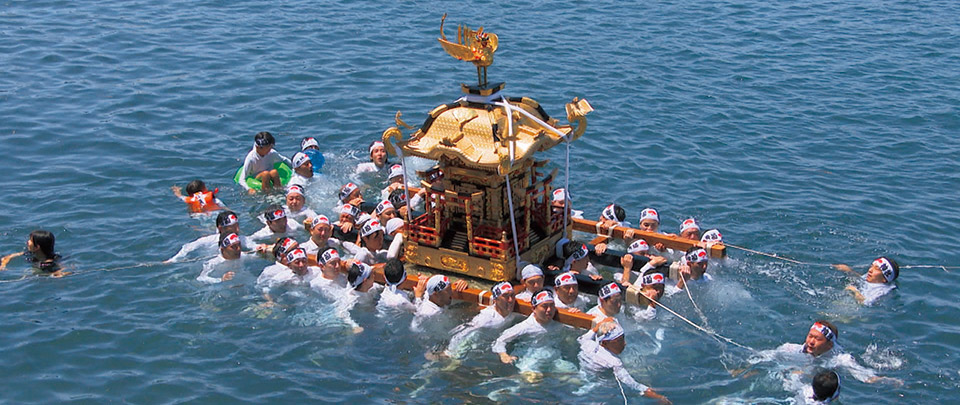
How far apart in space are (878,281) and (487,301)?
6205 mm


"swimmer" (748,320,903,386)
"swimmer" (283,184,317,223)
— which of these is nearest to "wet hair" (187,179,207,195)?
"swimmer" (283,184,317,223)

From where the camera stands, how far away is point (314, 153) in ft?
70.3

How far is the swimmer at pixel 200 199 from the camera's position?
19703 mm

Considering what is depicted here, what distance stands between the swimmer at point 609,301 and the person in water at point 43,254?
9176mm

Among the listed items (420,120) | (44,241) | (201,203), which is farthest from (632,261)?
(420,120)

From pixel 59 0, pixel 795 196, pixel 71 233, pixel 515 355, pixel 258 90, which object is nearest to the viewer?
pixel 515 355

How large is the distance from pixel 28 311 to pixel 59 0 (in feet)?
70.1

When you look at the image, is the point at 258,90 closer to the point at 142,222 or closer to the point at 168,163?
the point at 168,163

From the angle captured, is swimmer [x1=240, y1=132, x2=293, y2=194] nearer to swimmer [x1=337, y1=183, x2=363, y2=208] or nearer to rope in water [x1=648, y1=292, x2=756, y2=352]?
swimmer [x1=337, y1=183, x2=363, y2=208]

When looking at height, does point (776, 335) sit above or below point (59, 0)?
below

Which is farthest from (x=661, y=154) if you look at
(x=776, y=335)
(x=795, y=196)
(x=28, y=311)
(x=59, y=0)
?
(x=59, y=0)

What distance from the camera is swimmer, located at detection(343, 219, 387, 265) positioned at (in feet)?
54.7

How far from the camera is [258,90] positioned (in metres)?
27.0

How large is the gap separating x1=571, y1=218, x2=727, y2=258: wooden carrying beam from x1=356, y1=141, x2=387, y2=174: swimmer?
541cm
